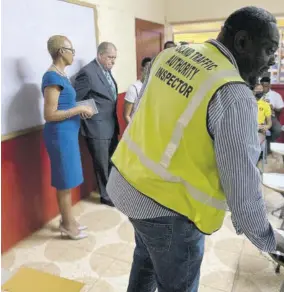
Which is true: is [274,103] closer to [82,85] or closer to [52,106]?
[82,85]

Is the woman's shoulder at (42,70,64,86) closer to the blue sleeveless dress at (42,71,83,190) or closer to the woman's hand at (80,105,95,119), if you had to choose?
the blue sleeveless dress at (42,71,83,190)

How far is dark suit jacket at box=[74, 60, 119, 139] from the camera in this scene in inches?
107

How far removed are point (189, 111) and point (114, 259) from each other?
5.23 ft

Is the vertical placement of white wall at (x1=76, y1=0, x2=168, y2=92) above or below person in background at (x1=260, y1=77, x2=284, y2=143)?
above

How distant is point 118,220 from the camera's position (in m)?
2.75

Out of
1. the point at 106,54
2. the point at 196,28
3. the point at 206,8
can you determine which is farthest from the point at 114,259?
the point at 196,28

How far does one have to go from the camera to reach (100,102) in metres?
2.83

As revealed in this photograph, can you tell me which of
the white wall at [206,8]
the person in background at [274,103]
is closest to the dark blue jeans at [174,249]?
the person in background at [274,103]

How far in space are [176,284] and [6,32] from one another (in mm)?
1853

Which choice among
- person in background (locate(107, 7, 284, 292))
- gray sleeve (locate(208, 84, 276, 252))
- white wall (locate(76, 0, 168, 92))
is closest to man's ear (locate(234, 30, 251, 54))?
person in background (locate(107, 7, 284, 292))

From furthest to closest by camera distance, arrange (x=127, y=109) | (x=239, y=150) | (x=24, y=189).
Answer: (x=127, y=109) < (x=24, y=189) < (x=239, y=150)

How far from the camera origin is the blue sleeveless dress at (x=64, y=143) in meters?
2.23

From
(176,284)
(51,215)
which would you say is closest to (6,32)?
(51,215)

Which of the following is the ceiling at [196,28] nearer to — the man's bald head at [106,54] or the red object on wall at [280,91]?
the red object on wall at [280,91]
